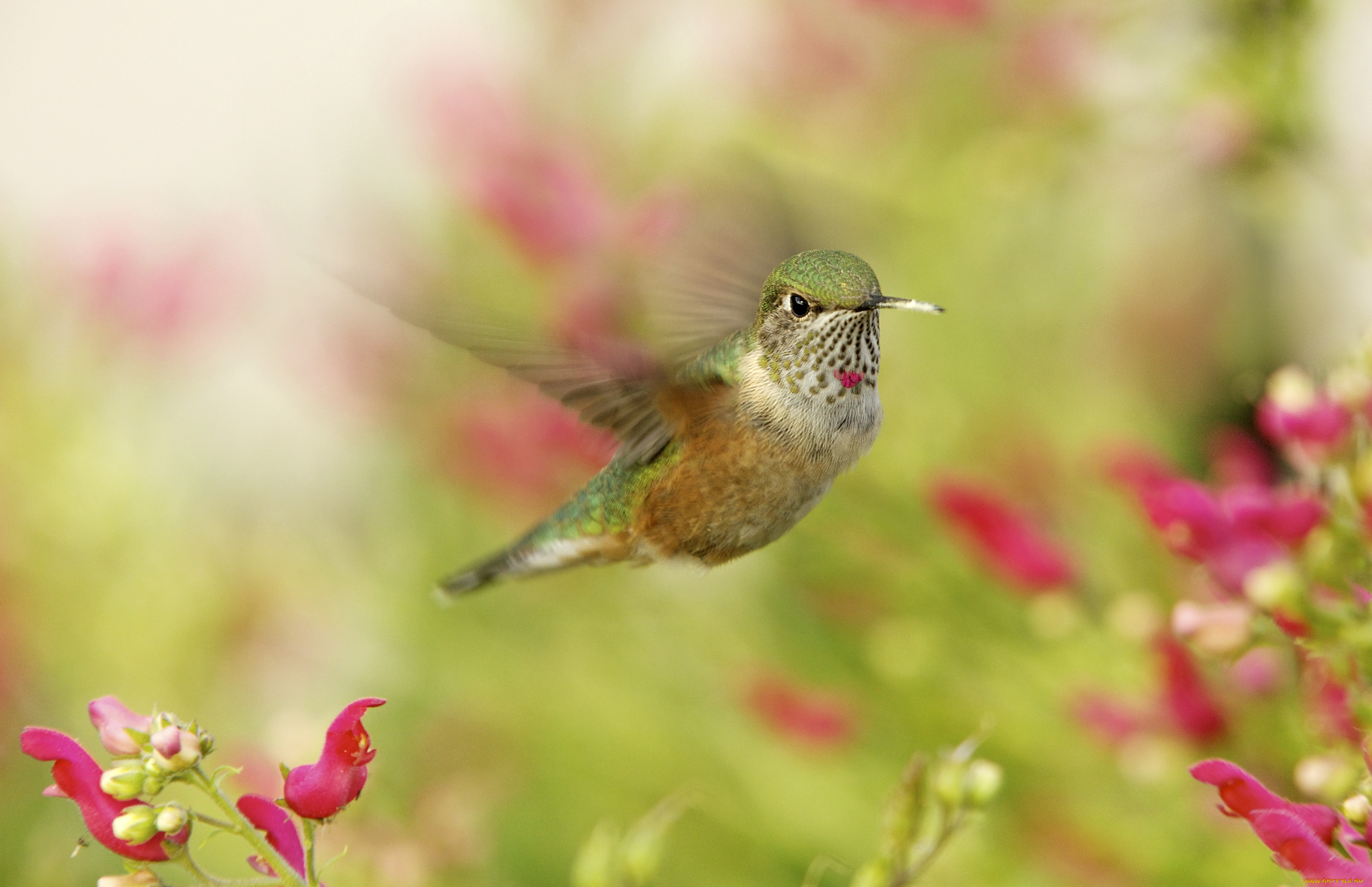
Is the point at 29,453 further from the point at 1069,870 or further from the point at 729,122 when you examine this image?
the point at 1069,870

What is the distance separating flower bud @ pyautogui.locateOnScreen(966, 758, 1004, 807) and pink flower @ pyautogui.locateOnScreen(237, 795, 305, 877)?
0.53 metres

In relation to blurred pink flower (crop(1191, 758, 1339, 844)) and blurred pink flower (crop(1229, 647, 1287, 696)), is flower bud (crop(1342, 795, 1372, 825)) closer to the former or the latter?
blurred pink flower (crop(1191, 758, 1339, 844))

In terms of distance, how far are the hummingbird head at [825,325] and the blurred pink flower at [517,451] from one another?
1132 mm

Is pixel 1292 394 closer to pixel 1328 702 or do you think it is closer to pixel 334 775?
pixel 1328 702

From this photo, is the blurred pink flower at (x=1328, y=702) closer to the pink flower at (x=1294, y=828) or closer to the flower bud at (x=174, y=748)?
the pink flower at (x=1294, y=828)

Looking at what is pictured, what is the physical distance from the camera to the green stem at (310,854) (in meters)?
0.82

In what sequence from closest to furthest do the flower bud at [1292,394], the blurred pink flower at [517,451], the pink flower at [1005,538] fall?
the flower bud at [1292,394] → the pink flower at [1005,538] → the blurred pink flower at [517,451]

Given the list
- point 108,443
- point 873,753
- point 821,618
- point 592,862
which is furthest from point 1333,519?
point 108,443

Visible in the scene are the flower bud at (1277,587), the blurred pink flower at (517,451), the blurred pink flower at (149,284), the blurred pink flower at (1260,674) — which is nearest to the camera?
the flower bud at (1277,587)

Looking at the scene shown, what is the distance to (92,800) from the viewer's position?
2.89 feet

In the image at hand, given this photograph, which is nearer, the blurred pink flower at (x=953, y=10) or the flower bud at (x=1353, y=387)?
the flower bud at (x=1353, y=387)

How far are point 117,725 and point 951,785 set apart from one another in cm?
63

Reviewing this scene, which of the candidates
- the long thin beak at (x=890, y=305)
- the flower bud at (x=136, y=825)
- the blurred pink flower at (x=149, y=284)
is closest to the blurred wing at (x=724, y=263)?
the long thin beak at (x=890, y=305)

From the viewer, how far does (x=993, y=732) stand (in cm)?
174
